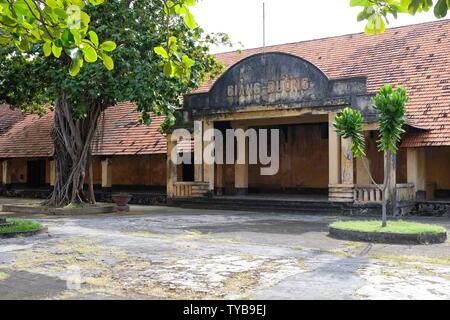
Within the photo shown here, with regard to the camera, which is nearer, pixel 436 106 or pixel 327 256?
pixel 327 256

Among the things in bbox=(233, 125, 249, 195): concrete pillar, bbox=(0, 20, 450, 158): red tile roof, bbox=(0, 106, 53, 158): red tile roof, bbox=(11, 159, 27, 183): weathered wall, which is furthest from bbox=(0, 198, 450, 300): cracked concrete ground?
bbox=(11, 159, 27, 183): weathered wall

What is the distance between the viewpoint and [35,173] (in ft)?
89.5

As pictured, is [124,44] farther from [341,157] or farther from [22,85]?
[341,157]

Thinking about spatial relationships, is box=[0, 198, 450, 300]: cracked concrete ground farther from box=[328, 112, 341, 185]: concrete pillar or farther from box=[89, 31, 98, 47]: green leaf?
box=[328, 112, 341, 185]: concrete pillar

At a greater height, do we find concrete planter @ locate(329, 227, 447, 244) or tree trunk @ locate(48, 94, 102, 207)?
tree trunk @ locate(48, 94, 102, 207)

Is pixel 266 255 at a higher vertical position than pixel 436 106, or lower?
lower

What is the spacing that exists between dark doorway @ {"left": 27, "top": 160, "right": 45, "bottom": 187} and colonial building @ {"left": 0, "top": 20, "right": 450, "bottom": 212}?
2350mm

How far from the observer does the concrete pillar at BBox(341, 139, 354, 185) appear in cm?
1588

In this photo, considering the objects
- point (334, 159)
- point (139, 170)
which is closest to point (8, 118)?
point (139, 170)

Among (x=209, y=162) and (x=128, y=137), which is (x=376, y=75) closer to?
(x=209, y=162)

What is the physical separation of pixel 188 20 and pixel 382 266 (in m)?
4.68

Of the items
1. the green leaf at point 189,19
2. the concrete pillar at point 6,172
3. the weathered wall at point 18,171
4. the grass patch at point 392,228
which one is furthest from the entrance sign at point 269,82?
the weathered wall at point 18,171
